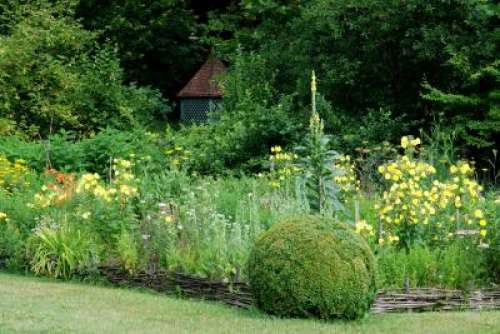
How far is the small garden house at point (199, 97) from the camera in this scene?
2847 cm

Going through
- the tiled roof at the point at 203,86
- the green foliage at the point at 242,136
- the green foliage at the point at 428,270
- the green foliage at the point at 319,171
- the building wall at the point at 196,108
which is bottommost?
the green foliage at the point at 428,270

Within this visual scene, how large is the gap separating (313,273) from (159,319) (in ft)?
4.65

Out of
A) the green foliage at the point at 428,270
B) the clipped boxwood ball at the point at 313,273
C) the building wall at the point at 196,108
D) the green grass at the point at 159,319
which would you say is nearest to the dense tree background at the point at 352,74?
the building wall at the point at 196,108

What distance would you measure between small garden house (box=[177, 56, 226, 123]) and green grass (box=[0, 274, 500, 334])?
1859 centimetres

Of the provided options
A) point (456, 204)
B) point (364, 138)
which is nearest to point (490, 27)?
point (364, 138)

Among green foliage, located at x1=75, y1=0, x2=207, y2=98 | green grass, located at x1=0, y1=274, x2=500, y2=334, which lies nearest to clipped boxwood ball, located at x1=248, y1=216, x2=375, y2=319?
green grass, located at x1=0, y1=274, x2=500, y2=334

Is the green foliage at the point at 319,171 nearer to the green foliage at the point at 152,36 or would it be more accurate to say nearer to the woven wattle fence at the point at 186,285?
the woven wattle fence at the point at 186,285

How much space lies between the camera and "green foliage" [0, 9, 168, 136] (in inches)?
861

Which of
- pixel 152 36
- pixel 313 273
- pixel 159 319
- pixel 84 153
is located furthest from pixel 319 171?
pixel 152 36

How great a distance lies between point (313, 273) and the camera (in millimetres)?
8688

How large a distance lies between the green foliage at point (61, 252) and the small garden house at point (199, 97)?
17044 mm

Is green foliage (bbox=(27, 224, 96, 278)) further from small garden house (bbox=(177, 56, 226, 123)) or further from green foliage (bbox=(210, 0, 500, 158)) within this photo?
small garden house (bbox=(177, 56, 226, 123))

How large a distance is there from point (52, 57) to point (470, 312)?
52.5 feet

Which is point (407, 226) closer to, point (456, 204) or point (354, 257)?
point (456, 204)
